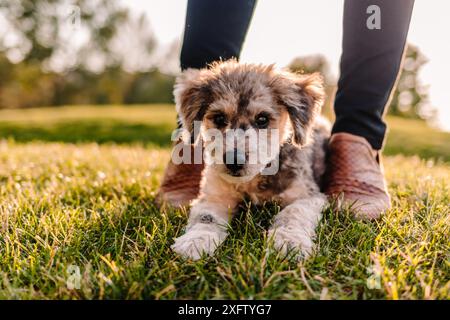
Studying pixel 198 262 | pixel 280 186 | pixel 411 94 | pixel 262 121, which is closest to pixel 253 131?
pixel 262 121

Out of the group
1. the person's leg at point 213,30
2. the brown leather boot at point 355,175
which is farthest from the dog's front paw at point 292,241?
the person's leg at point 213,30

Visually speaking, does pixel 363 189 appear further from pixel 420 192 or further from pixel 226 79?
pixel 226 79

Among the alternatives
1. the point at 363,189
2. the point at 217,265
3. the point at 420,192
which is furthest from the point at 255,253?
the point at 420,192

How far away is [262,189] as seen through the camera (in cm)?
361

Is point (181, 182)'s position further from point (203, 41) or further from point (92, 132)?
point (92, 132)

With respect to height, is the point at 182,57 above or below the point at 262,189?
above

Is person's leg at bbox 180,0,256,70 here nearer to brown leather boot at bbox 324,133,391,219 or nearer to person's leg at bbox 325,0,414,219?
person's leg at bbox 325,0,414,219

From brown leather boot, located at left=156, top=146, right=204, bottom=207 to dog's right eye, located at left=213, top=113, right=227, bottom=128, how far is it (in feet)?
2.33

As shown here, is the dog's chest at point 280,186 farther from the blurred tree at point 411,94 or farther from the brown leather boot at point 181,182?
the blurred tree at point 411,94

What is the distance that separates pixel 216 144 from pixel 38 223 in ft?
4.64

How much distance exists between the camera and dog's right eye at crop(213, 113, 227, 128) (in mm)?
3683

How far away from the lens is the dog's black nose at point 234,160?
3207 mm

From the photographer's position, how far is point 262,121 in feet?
12.1

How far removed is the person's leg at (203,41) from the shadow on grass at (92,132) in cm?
1405
